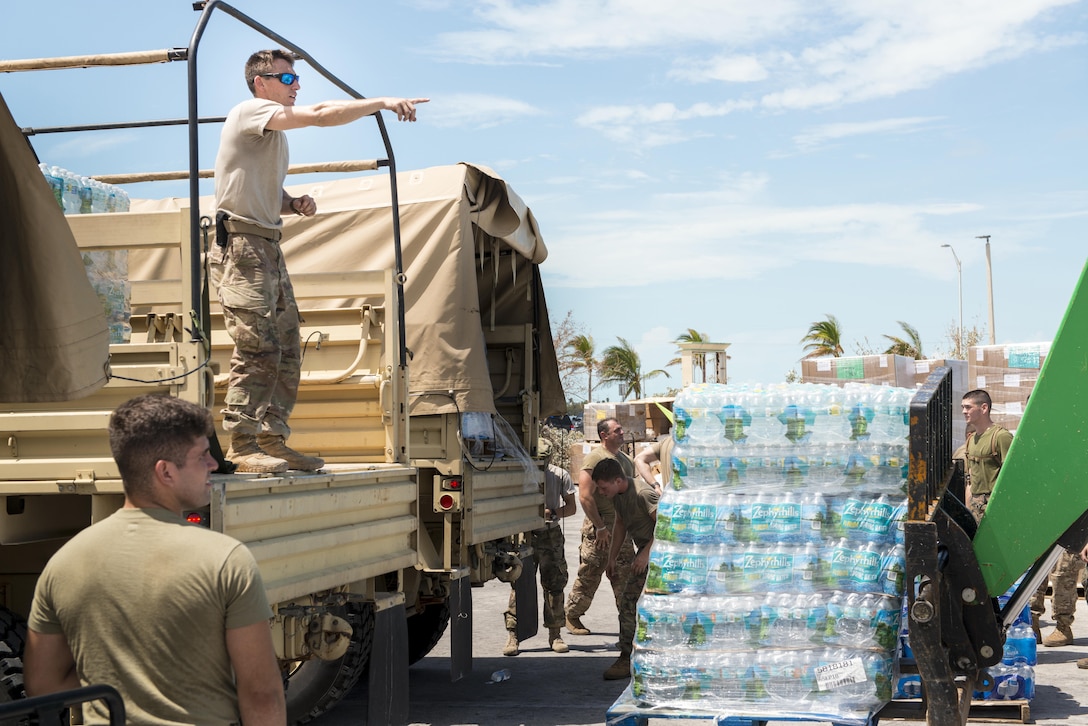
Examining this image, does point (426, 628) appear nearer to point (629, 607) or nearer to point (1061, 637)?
point (629, 607)

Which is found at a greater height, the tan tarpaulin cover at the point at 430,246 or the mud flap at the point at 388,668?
the tan tarpaulin cover at the point at 430,246

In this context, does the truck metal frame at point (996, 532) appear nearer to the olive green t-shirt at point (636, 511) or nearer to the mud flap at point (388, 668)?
the mud flap at point (388, 668)

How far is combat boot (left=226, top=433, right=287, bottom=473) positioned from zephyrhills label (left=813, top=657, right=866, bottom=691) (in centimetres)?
238

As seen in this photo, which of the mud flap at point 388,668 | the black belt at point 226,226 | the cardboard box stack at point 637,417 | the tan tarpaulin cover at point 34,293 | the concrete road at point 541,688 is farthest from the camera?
the cardboard box stack at point 637,417

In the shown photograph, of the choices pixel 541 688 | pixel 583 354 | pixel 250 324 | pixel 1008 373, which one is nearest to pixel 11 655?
pixel 250 324

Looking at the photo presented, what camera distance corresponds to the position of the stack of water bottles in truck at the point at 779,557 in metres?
4.75

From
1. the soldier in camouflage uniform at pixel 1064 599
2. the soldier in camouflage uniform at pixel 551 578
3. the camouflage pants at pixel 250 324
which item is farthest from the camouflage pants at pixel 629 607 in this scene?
the camouflage pants at pixel 250 324

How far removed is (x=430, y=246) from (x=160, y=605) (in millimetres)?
5064

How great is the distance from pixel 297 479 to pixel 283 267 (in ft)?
3.68

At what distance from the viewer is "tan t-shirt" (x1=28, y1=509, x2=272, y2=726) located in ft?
8.75

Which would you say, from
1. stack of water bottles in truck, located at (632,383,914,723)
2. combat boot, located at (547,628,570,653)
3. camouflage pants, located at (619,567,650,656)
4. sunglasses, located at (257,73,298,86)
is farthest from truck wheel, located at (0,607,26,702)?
combat boot, located at (547,628,570,653)

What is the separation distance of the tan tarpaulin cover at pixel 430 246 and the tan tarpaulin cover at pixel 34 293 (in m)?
3.71

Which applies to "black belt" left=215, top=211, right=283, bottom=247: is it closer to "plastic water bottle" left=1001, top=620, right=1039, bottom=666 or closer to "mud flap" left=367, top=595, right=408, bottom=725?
"mud flap" left=367, top=595, right=408, bottom=725

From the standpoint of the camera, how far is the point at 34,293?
3078mm
